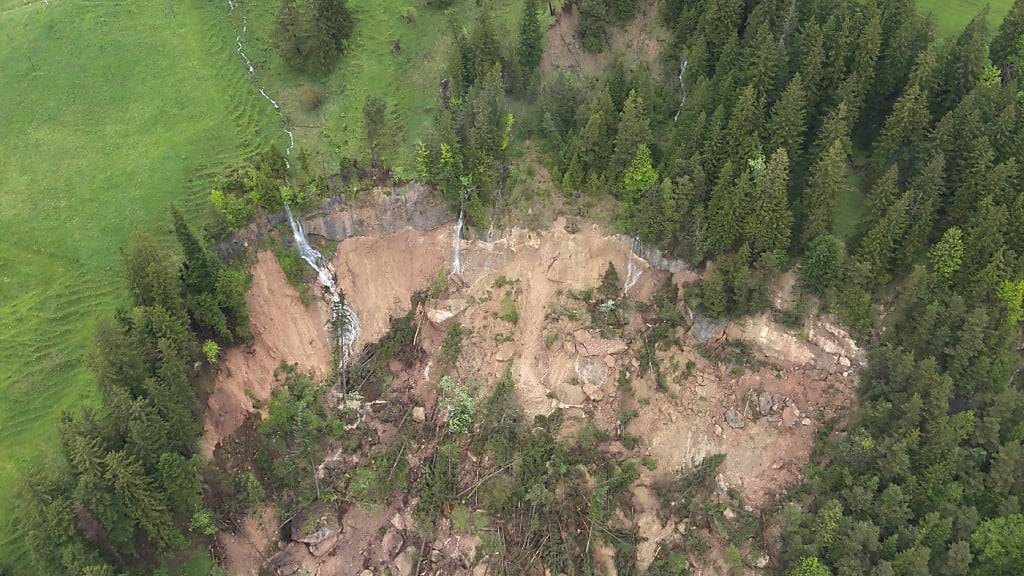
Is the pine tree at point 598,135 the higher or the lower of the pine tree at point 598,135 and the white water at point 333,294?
the higher

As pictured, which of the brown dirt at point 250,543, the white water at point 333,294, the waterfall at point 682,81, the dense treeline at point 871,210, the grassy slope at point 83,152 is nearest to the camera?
the dense treeline at point 871,210

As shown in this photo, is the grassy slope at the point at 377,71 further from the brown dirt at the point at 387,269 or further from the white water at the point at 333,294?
the brown dirt at the point at 387,269

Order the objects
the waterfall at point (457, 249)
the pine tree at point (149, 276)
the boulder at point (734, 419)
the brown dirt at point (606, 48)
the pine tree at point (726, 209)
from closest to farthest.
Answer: the pine tree at point (149, 276) < the pine tree at point (726, 209) < the boulder at point (734, 419) < the waterfall at point (457, 249) < the brown dirt at point (606, 48)

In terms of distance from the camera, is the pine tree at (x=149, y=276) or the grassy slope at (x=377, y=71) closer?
the pine tree at (x=149, y=276)

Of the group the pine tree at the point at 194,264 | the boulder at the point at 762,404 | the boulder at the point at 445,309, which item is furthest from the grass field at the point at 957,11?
the pine tree at the point at 194,264

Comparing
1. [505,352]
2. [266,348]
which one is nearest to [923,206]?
[505,352]
